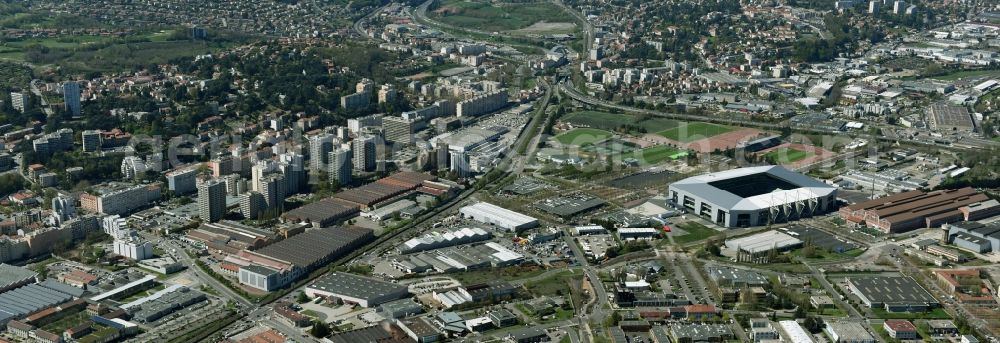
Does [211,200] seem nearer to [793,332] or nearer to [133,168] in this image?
[133,168]

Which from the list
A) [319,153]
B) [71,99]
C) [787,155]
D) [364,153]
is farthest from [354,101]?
[787,155]

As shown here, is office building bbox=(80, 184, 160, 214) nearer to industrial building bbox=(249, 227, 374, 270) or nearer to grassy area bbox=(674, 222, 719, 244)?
industrial building bbox=(249, 227, 374, 270)

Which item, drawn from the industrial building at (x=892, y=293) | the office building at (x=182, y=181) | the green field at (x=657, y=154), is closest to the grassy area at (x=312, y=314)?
the office building at (x=182, y=181)

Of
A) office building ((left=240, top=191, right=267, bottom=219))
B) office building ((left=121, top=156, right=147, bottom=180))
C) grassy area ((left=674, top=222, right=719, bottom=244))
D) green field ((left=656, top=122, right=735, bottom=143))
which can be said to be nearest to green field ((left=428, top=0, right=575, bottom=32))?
green field ((left=656, top=122, right=735, bottom=143))

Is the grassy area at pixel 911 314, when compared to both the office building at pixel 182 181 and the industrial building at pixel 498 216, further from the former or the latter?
the office building at pixel 182 181

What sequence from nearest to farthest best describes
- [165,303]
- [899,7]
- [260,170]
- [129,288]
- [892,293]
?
[165,303]
[892,293]
[129,288]
[260,170]
[899,7]

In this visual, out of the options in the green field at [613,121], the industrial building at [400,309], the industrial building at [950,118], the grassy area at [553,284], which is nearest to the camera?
the industrial building at [400,309]
